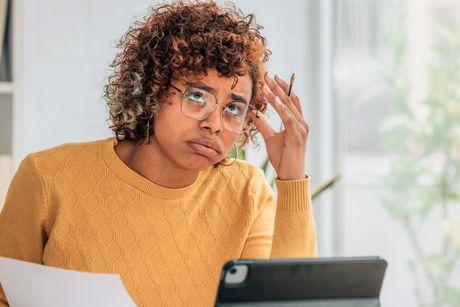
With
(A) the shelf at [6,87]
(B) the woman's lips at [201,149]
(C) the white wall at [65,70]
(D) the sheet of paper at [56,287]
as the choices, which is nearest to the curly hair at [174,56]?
(B) the woman's lips at [201,149]

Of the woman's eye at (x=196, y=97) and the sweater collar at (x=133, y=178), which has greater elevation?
the woman's eye at (x=196, y=97)

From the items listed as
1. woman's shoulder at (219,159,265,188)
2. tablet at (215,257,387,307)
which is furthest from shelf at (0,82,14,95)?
tablet at (215,257,387,307)

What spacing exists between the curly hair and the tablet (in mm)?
635

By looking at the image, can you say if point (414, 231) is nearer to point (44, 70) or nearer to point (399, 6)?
point (399, 6)

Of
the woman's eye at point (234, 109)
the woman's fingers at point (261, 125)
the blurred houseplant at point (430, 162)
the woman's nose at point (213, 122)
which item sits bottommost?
the blurred houseplant at point (430, 162)

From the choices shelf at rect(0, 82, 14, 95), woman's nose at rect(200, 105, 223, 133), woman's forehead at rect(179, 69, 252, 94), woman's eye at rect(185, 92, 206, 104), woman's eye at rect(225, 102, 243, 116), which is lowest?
shelf at rect(0, 82, 14, 95)

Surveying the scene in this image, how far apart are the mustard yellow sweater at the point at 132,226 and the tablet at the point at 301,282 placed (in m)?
0.61

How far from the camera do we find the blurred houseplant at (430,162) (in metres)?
2.97

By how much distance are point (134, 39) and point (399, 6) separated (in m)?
1.74

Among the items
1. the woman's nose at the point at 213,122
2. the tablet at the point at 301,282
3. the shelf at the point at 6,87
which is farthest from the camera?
the shelf at the point at 6,87

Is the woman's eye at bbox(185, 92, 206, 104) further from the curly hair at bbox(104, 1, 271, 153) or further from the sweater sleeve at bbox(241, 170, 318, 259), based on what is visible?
the sweater sleeve at bbox(241, 170, 318, 259)

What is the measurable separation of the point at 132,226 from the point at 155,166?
0.13 m

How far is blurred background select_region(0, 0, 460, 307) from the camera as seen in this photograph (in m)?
2.88

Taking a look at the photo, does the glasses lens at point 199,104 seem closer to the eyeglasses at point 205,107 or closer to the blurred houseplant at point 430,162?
the eyeglasses at point 205,107
